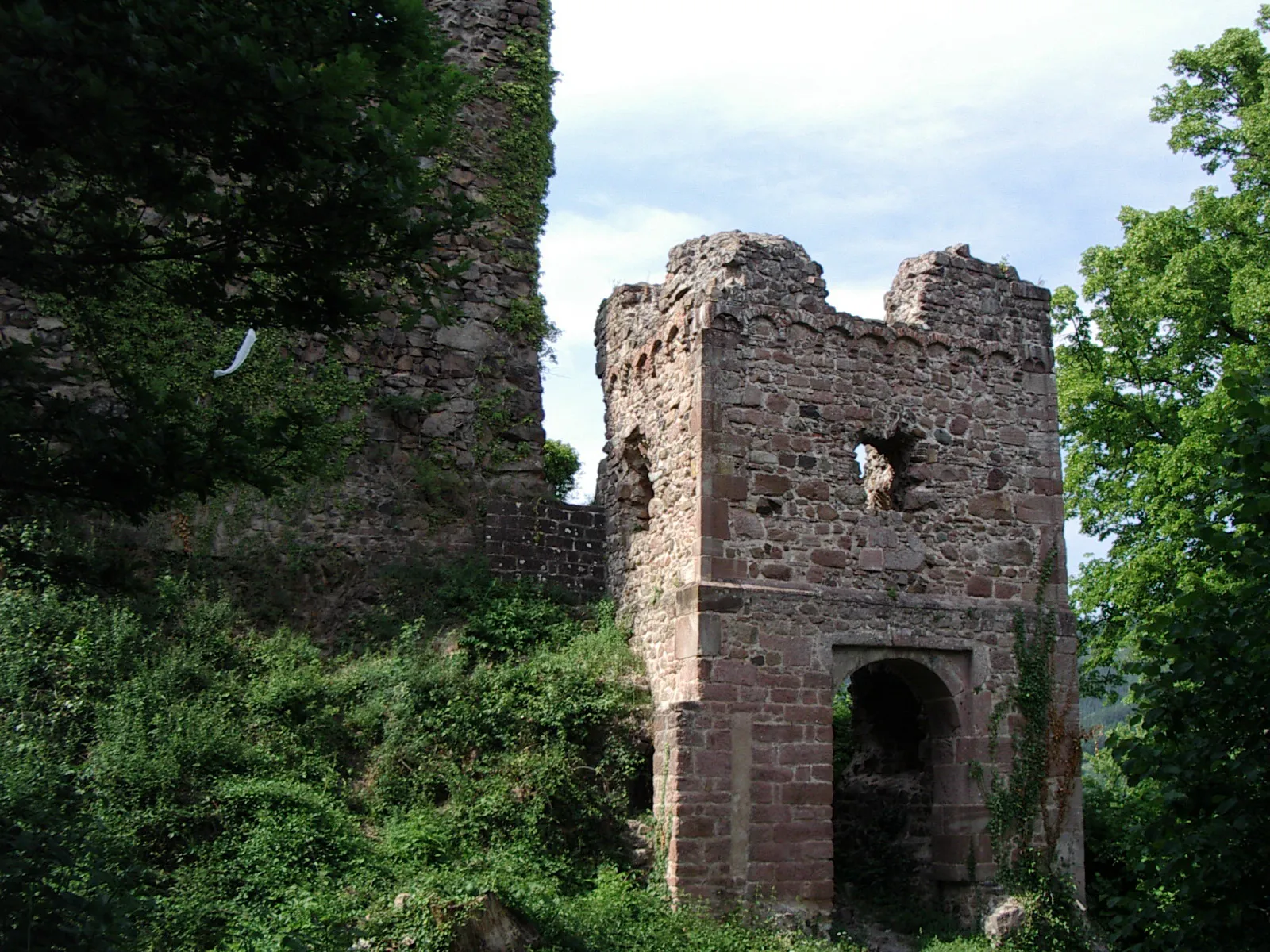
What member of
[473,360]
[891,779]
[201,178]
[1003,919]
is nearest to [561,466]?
[473,360]

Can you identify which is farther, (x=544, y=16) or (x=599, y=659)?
(x=544, y=16)

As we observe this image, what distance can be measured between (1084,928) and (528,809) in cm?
547

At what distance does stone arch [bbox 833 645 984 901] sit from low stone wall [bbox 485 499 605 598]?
3.40 metres

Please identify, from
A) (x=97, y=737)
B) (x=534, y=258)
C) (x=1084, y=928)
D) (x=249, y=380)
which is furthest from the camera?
(x=534, y=258)

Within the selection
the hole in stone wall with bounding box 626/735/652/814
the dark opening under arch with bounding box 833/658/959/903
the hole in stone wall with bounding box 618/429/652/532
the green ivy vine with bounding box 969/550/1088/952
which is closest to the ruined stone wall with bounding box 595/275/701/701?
the hole in stone wall with bounding box 618/429/652/532

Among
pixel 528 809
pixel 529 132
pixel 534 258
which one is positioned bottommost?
pixel 528 809

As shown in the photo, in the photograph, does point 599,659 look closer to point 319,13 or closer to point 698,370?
point 698,370

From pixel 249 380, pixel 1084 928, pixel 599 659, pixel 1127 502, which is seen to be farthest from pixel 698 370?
pixel 1127 502

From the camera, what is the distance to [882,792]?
14148 millimetres

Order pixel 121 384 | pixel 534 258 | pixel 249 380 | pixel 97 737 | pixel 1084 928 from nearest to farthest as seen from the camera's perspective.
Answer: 1. pixel 121 384
2. pixel 97 737
3. pixel 1084 928
4. pixel 249 380
5. pixel 534 258

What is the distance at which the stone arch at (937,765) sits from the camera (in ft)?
40.9

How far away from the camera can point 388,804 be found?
437 inches

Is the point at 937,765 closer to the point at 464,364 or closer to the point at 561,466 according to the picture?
the point at 464,364

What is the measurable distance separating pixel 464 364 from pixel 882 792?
6941 mm
